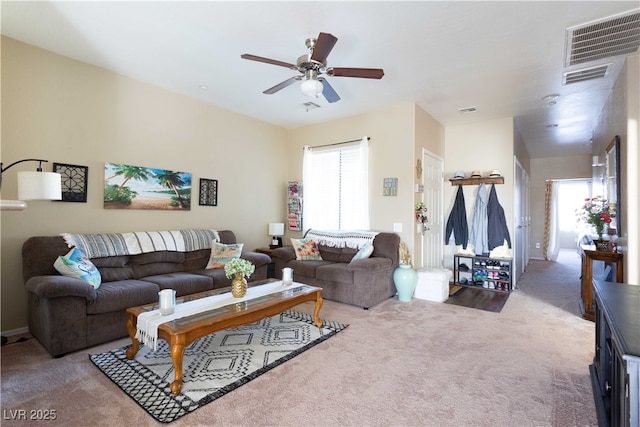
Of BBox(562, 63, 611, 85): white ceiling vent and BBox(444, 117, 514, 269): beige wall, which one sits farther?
BBox(444, 117, 514, 269): beige wall

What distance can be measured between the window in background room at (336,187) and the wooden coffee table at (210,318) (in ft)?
7.28

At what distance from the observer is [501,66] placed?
11.1 ft

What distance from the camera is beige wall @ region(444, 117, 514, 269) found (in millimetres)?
5172

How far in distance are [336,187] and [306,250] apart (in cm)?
129

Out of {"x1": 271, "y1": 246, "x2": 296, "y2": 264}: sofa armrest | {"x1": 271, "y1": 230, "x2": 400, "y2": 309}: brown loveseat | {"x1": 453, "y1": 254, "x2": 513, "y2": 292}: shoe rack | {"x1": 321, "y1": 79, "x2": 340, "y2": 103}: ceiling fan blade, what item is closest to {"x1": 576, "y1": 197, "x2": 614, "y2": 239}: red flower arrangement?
{"x1": 453, "y1": 254, "x2": 513, "y2": 292}: shoe rack

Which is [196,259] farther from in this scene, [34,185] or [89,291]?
[34,185]

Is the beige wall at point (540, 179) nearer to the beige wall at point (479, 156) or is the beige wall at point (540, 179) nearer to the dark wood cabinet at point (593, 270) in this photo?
the beige wall at point (479, 156)

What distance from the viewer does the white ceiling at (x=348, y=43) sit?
248 cm

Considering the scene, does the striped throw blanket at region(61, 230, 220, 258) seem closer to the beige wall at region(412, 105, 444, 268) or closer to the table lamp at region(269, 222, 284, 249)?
the table lamp at region(269, 222, 284, 249)

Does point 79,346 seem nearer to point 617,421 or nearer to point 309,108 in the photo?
point 617,421

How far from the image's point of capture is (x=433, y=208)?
5.41m

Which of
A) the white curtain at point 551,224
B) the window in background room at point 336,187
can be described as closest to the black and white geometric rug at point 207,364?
the window in background room at point 336,187

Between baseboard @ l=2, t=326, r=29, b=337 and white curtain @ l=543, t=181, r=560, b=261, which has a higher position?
white curtain @ l=543, t=181, r=560, b=261

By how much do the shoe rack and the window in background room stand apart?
1.94 meters
